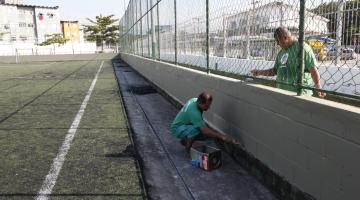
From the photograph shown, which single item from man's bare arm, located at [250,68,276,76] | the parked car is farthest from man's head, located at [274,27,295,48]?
the parked car

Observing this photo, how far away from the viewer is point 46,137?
5.95 meters

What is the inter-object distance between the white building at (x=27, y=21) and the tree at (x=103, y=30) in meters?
12.3

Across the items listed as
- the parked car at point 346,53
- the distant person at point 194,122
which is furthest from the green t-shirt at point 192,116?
the parked car at point 346,53

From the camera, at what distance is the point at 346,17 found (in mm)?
3043

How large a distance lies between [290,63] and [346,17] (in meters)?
1.02

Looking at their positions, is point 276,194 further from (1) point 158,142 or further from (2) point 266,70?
(1) point 158,142

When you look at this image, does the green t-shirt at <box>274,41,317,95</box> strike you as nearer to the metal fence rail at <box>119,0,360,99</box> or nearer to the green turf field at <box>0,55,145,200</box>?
the metal fence rail at <box>119,0,360,99</box>

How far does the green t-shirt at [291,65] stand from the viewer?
12.2 ft

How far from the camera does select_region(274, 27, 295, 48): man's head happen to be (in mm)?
3896

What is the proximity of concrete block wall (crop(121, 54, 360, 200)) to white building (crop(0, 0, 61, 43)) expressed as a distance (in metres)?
84.5

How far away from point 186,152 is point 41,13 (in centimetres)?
9357

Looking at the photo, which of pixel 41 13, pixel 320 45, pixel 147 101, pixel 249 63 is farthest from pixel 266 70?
pixel 41 13

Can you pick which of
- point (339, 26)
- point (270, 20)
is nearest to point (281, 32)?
point (270, 20)

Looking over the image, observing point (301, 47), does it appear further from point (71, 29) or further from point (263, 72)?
point (71, 29)
